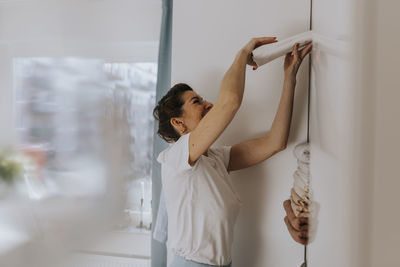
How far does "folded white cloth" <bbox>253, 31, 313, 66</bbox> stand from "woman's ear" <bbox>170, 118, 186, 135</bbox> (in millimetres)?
308

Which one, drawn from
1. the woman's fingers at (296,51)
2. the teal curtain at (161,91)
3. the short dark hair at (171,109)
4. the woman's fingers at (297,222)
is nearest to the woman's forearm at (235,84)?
the woman's fingers at (296,51)

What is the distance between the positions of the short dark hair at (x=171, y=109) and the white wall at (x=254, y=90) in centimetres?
11

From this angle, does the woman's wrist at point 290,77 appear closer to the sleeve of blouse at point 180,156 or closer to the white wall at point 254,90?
the white wall at point 254,90

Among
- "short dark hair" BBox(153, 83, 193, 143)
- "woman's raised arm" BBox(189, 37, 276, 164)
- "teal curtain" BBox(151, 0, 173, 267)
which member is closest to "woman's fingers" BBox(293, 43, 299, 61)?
"woman's raised arm" BBox(189, 37, 276, 164)

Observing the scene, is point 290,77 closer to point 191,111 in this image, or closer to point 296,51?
point 296,51

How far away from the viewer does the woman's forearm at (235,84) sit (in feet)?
2.50

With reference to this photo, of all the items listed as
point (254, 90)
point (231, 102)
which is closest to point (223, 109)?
point (231, 102)

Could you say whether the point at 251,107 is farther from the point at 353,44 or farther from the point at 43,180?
the point at 43,180

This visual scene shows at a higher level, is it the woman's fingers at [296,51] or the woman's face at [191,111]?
the woman's fingers at [296,51]

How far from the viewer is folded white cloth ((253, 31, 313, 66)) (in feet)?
2.58

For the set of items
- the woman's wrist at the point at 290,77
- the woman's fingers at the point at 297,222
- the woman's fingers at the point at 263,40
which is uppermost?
the woman's fingers at the point at 263,40

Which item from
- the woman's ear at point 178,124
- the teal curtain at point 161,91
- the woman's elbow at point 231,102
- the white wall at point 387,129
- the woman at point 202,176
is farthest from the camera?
the teal curtain at point 161,91

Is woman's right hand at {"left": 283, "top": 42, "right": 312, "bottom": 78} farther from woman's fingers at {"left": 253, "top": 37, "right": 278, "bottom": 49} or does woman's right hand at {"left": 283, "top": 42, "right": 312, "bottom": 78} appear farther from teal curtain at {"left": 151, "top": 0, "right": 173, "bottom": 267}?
teal curtain at {"left": 151, "top": 0, "right": 173, "bottom": 267}

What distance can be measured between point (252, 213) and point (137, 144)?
3.04ft
